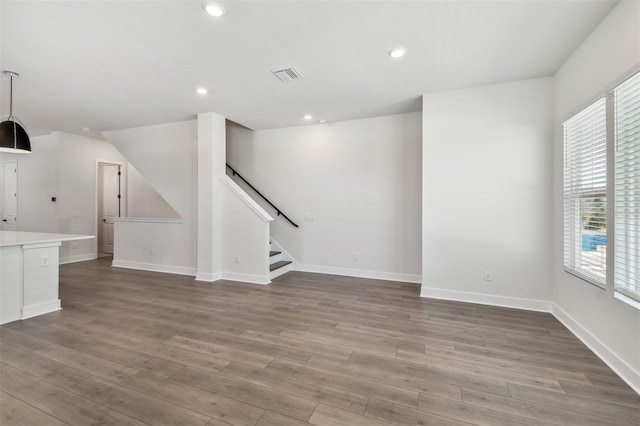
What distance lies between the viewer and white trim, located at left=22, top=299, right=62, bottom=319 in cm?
324

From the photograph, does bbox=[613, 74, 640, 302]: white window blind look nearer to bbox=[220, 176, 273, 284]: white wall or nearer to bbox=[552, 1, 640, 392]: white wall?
bbox=[552, 1, 640, 392]: white wall

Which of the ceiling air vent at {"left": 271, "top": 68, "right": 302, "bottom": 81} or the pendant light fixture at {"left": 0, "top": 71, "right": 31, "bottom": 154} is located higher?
the ceiling air vent at {"left": 271, "top": 68, "right": 302, "bottom": 81}

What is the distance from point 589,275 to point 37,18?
5.52 meters

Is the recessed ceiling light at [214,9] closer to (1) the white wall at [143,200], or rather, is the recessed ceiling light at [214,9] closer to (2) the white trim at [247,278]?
(2) the white trim at [247,278]

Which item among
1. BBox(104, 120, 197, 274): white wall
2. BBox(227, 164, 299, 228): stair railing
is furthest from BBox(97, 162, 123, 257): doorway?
BBox(227, 164, 299, 228): stair railing

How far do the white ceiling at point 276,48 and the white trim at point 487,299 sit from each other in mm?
2813

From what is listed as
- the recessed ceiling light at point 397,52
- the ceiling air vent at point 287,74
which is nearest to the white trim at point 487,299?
the recessed ceiling light at point 397,52

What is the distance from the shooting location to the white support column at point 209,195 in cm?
493

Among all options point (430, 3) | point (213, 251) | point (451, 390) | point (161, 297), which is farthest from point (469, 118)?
point (161, 297)

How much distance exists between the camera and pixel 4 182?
22.5 ft

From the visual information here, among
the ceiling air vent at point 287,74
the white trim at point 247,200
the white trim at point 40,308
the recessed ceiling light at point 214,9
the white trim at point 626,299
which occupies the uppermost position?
the ceiling air vent at point 287,74

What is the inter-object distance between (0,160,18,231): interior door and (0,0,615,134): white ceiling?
348cm

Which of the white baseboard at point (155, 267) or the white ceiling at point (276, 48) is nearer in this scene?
the white ceiling at point (276, 48)

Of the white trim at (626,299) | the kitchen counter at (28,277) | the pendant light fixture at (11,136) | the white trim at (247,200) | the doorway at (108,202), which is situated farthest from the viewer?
the doorway at (108,202)
